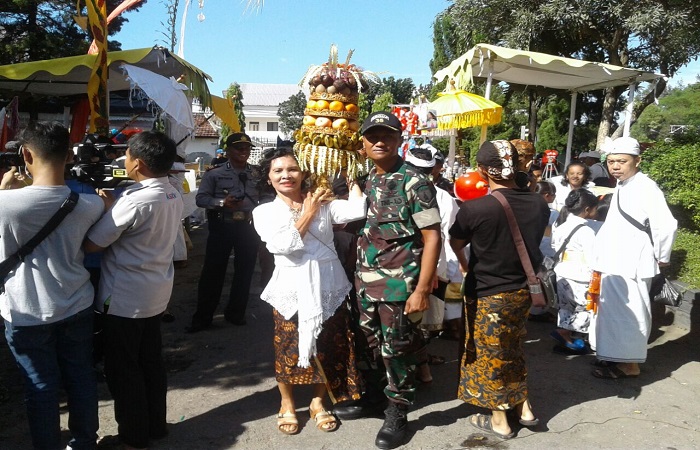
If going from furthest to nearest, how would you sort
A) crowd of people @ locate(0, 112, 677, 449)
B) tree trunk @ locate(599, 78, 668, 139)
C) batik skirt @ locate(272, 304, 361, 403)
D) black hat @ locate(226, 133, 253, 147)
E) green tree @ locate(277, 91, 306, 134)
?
green tree @ locate(277, 91, 306, 134) → tree trunk @ locate(599, 78, 668, 139) → black hat @ locate(226, 133, 253, 147) → batik skirt @ locate(272, 304, 361, 403) → crowd of people @ locate(0, 112, 677, 449)

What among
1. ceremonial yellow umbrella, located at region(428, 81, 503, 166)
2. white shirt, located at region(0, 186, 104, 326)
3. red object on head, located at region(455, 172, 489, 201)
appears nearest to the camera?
white shirt, located at region(0, 186, 104, 326)

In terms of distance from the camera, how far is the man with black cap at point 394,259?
9.73 ft

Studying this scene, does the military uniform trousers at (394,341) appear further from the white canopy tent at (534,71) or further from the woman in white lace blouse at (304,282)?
the white canopy tent at (534,71)

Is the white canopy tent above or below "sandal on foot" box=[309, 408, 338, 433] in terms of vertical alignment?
above

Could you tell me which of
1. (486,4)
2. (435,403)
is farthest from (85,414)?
(486,4)

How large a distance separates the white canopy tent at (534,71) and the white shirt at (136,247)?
18.0 feet

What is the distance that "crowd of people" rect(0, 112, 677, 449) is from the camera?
100 inches

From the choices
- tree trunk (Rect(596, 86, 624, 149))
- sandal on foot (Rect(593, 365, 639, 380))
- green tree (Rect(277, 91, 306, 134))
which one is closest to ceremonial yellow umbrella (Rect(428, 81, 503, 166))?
sandal on foot (Rect(593, 365, 639, 380))

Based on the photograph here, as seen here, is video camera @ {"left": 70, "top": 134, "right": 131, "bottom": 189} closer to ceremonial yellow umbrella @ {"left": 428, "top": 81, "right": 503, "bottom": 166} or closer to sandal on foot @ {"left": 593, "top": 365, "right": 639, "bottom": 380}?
sandal on foot @ {"left": 593, "top": 365, "right": 639, "bottom": 380}

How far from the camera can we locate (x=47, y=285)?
254 centimetres

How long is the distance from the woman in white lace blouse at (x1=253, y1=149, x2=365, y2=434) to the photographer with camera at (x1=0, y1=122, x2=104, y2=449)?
0.98 meters

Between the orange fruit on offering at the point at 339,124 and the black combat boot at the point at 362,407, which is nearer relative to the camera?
the orange fruit on offering at the point at 339,124

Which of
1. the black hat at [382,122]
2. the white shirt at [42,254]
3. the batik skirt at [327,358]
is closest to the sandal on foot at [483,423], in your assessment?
the batik skirt at [327,358]

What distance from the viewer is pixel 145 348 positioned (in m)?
3.02
